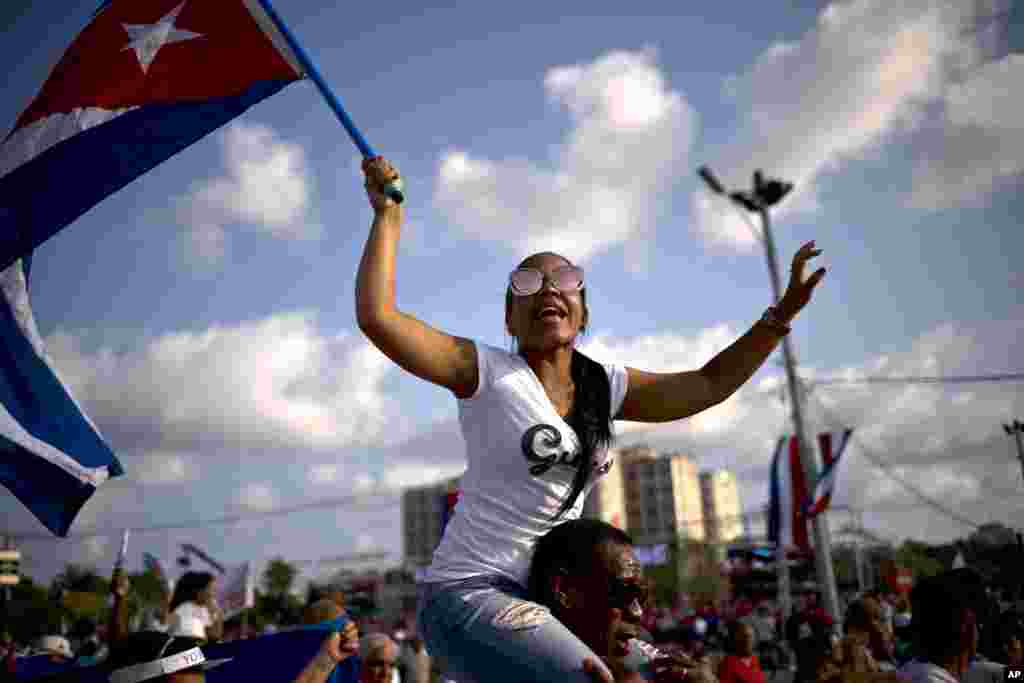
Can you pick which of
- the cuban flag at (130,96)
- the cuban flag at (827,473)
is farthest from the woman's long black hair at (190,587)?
the cuban flag at (827,473)

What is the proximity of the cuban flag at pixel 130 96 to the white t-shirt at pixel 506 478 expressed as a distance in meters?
2.58

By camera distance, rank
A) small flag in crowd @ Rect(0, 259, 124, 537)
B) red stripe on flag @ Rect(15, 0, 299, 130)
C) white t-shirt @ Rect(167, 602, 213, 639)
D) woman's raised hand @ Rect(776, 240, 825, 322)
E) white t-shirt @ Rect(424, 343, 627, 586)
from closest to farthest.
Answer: white t-shirt @ Rect(424, 343, 627, 586)
woman's raised hand @ Rect(776, 240, 825, 322)
red stripe on flag @ Rect(15, 0, 299, 130)
small flag in crowd @ Rect(0, 259, 124, 537)
white t-shirt @ Rect(167, 602, 213, 639)

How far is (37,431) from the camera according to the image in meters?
4.67

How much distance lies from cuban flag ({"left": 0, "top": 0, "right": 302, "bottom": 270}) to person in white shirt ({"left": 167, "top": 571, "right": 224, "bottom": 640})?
382 centimetres

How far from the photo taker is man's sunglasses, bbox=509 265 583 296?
2.81 meters

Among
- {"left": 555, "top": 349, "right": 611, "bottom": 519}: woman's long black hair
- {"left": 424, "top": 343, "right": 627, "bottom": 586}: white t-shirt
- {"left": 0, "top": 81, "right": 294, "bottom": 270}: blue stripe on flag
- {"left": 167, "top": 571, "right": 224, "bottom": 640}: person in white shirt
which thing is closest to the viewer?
{"left": 424, "top": 343, "right": 627, "bottom": 586}: white t-shirt

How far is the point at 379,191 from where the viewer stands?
2697 millimetres

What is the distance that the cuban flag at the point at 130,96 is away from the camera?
14.0ft

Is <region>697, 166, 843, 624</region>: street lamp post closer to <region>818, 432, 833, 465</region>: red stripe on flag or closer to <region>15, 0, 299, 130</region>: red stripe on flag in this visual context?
<region>818, 432, 833, 465</region>: red stripe on flag

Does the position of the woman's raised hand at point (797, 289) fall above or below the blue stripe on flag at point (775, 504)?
above

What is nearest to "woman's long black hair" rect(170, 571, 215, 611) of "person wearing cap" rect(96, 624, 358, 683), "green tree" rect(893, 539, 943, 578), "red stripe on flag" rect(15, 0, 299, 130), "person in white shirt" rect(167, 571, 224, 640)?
"person in white shirt" rect(167, 571, 224, 640)

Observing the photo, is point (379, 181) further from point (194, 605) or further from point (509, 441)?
point (194, 605)

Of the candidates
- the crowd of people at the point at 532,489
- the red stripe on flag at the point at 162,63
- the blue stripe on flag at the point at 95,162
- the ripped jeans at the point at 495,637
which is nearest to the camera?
the ripped jeans at the point at 495,637

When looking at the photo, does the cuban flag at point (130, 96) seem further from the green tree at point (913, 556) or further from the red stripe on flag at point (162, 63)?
the green tree at point (913, 556)
